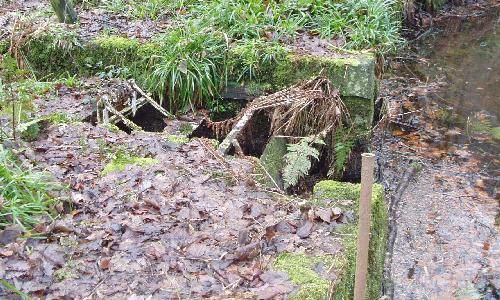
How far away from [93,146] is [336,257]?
7.71 ft

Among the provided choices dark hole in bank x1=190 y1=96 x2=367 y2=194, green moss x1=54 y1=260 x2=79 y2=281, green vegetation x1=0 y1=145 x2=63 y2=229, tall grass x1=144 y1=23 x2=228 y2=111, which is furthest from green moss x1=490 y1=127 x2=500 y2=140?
green moss x1=54 y1=260 x2=79 y2=281

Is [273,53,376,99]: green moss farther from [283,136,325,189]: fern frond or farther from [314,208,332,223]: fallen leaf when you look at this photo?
[314,208,332,223]: fallen leaf

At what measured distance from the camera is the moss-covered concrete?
120 inches

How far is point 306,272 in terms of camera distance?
3.13 metres

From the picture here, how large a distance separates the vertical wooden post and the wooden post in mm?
5520

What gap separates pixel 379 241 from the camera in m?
Answer: 4.02

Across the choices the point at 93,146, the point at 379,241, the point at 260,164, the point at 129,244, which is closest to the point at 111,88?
the point at 93,146

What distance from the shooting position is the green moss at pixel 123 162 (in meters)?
4.27

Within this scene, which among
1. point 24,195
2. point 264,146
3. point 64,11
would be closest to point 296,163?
point 264,146

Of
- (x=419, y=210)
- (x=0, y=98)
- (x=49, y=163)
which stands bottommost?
(x=419, y=210)

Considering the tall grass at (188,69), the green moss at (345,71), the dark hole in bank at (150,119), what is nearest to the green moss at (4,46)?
the tall grass at (188,69)

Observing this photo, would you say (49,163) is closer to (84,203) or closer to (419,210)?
(84,203)

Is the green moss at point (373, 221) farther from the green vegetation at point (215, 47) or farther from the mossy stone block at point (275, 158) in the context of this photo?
the green vegetation at point (215, 47)

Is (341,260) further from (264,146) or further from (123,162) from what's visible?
(264,146)
